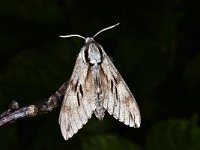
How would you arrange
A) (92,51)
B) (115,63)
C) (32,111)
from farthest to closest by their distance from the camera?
(115,63) → (92,51) → (32,111)

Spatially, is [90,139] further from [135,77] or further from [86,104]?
[86,104]

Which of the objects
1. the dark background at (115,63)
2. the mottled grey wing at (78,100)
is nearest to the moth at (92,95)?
the mottled grey wing at (78,100)

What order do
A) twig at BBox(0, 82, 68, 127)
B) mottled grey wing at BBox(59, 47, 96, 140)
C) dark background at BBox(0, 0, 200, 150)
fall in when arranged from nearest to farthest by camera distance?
twig at BBox(0, 82, 68, 127) < mottled grey wing at BBox(59, 47, 96, 140) < dark background at BBox(0, 0, 200, 150)

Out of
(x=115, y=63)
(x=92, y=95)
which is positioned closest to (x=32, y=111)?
(x=92, y=95)

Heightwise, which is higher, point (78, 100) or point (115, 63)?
point (115, 63)

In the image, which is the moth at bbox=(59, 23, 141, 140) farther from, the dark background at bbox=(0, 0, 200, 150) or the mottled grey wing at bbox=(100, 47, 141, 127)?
the dark background at bbox=(0, 0, 200, 150)

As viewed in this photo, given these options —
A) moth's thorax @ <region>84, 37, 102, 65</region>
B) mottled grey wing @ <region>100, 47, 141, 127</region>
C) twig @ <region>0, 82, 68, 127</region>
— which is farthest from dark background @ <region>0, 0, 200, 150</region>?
twig @ <region>0, 82, 68, 127</region>

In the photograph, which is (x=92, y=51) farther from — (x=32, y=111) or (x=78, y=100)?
(x=32, y=111)
